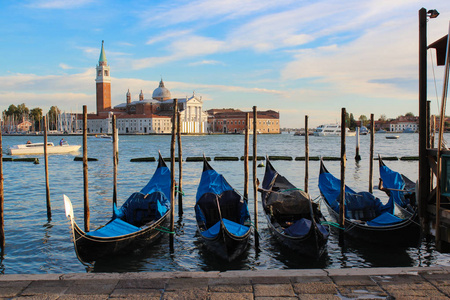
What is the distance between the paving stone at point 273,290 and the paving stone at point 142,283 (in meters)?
0.73

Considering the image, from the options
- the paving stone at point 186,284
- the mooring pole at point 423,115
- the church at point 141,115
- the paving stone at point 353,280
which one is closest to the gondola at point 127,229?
the paving stone at point 186,284

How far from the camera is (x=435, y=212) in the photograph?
3.59 meters

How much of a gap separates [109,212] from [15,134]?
71.7 metres

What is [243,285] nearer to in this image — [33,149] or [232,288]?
[232,288]

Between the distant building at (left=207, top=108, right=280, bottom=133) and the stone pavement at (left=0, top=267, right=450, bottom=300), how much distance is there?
83.3 meters

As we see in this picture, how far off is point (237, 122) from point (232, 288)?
8513 centimetres

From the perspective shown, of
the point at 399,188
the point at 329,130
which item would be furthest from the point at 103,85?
the point at 399,188

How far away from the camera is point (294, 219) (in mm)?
6352

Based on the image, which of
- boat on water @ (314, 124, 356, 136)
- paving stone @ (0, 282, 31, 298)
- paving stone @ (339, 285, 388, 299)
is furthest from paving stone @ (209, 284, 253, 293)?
boat on water @ (314, 124, 356, 136)

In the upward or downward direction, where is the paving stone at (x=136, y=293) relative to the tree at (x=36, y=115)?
downward

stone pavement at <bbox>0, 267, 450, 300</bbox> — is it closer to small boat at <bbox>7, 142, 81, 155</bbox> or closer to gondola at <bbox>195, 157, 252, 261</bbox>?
gondola at <bbox>195, 157, 252, 261</bbox>

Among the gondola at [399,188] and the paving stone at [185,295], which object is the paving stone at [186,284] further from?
the gondola at [399,188]

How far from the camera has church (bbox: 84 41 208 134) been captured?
77875 millimetres

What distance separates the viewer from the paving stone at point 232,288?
319cm
